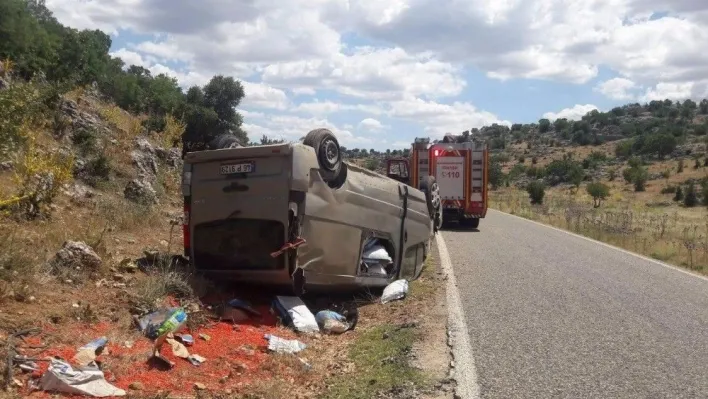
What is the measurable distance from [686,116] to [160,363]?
112072mm

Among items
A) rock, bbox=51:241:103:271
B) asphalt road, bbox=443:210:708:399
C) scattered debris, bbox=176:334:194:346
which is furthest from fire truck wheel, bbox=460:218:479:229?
scattered debris, bbox=176:334:194:346

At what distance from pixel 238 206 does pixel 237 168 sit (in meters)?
0.45

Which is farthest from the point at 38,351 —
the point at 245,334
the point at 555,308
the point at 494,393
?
the point at 555,308

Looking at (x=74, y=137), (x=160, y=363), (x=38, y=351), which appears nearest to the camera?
(x=38, y=351)

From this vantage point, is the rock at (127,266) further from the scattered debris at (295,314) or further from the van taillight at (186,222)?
the scattered debris at (295,314)

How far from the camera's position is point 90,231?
344 inches

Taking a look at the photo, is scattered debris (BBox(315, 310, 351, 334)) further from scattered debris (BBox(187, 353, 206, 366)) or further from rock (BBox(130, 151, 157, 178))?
rock (BBox(130, 151, 157, 178))

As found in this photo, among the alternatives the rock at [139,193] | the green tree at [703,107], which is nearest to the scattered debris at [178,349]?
the rock at [139,193]

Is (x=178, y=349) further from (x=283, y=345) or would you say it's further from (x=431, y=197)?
(x=431, y=197)

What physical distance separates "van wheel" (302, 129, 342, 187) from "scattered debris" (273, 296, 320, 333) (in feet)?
4.99

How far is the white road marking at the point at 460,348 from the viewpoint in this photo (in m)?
5.45

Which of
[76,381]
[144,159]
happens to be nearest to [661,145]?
[144,159]

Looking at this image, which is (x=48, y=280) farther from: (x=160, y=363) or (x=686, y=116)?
(x=686, y=116)

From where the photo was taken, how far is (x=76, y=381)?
4.80 metres
